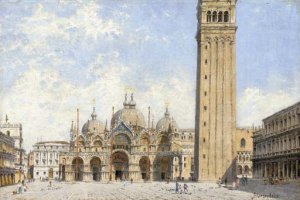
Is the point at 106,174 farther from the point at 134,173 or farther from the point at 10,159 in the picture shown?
the point at 10,159

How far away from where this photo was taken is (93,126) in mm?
96125

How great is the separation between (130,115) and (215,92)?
94.1 feet

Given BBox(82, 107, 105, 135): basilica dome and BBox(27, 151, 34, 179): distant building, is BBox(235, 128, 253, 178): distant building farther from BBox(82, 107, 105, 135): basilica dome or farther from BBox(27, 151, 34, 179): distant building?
BBox(27, 151, 34, 179): distant building

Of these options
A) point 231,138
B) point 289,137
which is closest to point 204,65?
point 231,138

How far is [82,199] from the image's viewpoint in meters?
37.0

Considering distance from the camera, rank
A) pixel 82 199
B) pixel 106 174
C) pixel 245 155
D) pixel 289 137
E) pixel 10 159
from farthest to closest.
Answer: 1. pixel 245 155
2. pixel 106 174
3. pixel 10 159
4. pixel 289 137
5. pixel 82 199

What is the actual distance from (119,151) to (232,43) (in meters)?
27.2

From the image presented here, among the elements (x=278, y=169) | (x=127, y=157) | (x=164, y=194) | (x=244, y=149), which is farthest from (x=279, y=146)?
(x=244, y=149)

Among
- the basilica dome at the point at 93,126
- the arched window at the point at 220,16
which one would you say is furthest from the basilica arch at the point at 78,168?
the arched window at the point at 220,16

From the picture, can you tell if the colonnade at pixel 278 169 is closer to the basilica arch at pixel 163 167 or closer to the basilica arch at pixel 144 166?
the basilica arch at pixel 163 167

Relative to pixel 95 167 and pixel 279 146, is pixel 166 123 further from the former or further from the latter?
pixel 279 146

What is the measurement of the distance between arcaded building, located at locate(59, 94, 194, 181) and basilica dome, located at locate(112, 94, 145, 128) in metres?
3.38

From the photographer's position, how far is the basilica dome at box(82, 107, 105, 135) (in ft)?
314

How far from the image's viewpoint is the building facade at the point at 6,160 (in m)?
56.9
